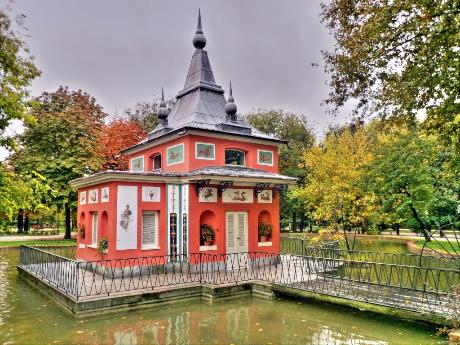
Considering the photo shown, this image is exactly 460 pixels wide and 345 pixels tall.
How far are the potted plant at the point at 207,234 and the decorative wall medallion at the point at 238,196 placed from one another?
55.7 inches

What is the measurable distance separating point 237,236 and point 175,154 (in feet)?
16.0

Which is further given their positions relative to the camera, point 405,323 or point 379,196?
point 379,196

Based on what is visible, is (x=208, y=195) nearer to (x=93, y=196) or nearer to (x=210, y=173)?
(x=210, y=173)

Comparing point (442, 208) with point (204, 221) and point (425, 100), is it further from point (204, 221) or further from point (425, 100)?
point (425, 100)

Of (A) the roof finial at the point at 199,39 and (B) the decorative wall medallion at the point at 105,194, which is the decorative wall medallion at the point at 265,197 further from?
(A) the roof finial at the point at 199,39

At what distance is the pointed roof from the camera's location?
1750 centimetres

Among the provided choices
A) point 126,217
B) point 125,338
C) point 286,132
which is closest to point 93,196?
point 126,217

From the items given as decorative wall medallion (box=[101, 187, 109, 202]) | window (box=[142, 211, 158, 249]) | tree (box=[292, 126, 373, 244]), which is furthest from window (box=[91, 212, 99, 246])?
tree (box=[292, 126, 373, 244])

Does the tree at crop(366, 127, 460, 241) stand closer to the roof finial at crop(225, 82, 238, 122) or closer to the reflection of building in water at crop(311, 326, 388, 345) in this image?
the roof finial at crop(225, 82, 238, 122)

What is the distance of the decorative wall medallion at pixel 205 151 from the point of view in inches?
650

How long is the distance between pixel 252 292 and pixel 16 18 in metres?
11.3

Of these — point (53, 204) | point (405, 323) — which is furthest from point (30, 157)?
point (405, 323)

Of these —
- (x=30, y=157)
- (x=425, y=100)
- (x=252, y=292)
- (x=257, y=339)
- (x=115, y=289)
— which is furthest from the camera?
(x=30, y=157)

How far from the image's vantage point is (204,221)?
16.2 meters
